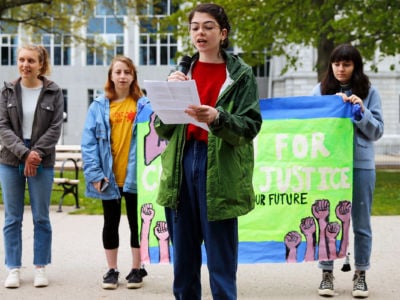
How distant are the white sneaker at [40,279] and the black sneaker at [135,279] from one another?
71 centimetres

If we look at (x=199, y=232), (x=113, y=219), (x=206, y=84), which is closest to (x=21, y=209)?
(x=113, y=219)

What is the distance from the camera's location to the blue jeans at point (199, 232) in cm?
396

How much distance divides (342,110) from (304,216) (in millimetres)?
957

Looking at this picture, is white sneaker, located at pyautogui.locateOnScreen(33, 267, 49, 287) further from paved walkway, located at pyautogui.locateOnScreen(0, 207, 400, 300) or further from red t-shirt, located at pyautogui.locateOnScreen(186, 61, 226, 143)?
red t-shirt, located at pyautogui.locateOnScreen(186, 61, 226, 143)

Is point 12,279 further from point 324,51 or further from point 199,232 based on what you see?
point 324,51

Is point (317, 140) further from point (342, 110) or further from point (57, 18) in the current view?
point (57, 18)

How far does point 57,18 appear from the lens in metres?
28.5

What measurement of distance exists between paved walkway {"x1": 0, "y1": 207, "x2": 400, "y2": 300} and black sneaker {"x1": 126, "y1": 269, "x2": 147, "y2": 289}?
0.07 metres

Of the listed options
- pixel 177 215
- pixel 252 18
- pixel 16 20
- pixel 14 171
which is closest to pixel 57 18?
pixel 16 20

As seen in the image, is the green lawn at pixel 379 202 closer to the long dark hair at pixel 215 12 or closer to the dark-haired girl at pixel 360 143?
the dark-haired girl at pixel 360 143

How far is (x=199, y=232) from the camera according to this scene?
411 centimetres


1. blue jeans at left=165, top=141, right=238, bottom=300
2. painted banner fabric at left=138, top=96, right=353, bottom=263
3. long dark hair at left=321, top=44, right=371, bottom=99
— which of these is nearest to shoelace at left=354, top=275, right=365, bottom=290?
painted banner fabric at left=138, top=96, right=353, bottom=263

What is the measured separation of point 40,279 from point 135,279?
82cm

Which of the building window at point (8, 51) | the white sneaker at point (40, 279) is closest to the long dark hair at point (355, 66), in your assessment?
the white sneaker at point (40, 279)
